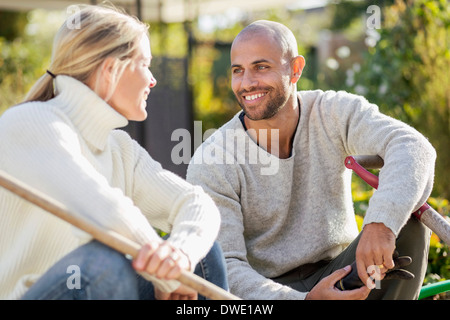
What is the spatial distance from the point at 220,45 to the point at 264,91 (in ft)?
21.9

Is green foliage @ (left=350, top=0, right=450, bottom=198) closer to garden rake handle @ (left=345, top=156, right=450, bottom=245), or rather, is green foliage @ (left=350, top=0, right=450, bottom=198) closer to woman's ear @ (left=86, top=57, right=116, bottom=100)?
garden rake handle @ (left=345, top=156, right=450, bottom=245)

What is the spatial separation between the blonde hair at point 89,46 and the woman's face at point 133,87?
2 centimetres

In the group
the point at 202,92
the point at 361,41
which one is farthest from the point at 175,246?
Answer: the point at 361,41

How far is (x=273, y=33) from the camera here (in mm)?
2727

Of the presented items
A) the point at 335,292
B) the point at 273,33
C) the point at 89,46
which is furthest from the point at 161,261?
the point at 273,33

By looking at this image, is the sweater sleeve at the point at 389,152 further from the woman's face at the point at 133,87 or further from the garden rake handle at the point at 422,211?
the woman's face at the point at 133,87

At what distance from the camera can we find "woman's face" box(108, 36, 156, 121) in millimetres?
1865

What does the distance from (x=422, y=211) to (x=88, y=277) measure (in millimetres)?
1312

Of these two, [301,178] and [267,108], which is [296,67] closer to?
[267,108]

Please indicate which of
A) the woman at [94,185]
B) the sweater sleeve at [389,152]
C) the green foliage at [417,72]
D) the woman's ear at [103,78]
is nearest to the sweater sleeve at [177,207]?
the woman at [94,185]

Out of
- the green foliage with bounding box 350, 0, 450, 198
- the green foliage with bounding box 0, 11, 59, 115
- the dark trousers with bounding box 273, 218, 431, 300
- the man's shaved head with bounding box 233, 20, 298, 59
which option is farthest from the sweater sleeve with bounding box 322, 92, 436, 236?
the green foliage with bounding box 0, 11, 59, 115

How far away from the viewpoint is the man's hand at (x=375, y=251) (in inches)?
84.5

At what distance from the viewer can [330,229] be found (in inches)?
103

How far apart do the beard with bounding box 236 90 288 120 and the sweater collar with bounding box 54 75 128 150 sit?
938 mm
